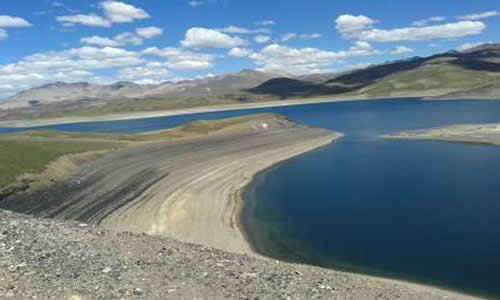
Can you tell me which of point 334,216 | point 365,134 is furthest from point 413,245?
point 365,134

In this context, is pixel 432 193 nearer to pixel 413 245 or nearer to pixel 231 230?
pixel 413 245

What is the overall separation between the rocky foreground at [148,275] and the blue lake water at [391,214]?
5.43m

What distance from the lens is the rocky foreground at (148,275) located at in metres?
21.4

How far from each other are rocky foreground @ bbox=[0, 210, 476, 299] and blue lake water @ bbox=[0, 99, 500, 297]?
543 cm

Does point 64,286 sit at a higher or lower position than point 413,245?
higher

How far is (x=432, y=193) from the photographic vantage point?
5156 centimetres

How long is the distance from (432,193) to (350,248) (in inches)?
734

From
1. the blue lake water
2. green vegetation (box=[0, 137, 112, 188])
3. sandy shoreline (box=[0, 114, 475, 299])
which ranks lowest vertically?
the blue lake water

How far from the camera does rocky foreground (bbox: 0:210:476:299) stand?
70.1ft

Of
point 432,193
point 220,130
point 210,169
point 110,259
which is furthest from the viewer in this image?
point 220,130

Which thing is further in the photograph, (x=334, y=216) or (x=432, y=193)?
(x=432, y=193)

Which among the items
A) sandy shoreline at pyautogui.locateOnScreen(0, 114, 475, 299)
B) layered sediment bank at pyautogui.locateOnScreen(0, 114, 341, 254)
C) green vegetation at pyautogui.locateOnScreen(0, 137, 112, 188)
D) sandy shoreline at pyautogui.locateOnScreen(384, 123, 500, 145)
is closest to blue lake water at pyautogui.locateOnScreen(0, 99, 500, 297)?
sandy shoreline at pyautogui.locateOnScreen(0, 114, 475, 299)

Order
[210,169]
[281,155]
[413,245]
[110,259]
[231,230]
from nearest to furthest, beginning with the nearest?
[110,259] < [413,245] < [231,230] < [210,169] < [281,155]

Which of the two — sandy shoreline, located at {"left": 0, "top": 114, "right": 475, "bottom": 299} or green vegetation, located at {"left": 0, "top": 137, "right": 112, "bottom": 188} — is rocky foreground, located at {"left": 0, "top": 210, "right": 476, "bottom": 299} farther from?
green vegetation, located at {"left": 0, "top": 137, "right": 112, "bottom": 188}
